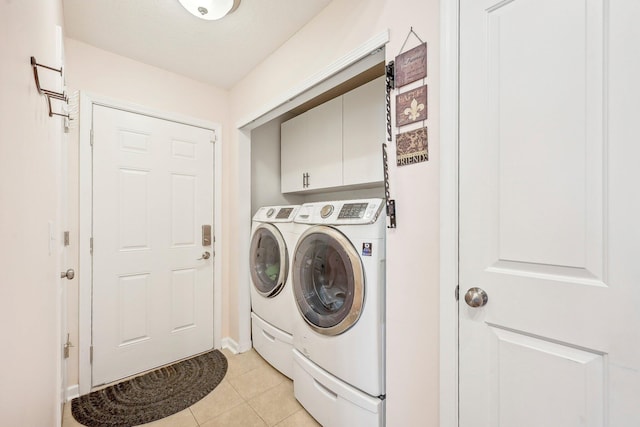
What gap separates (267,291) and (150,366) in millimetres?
1094

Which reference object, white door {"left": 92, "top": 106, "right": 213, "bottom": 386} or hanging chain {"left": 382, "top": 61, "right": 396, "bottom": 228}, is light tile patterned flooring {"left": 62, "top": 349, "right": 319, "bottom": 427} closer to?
white door {"left": 92, "top": 106, "right": 213, "bottom": 386}

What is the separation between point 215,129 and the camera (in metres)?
2.44

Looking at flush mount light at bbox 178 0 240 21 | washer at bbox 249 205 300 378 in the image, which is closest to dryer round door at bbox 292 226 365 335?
washer at bbox 249 205 300 378

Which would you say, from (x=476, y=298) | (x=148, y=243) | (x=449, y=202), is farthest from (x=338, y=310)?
(x=148, y=243)

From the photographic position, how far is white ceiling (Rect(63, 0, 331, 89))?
5.05 feet

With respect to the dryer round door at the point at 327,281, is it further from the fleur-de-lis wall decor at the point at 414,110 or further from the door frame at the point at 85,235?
the door frame at the point at 85,235

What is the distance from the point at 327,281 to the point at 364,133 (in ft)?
3.63

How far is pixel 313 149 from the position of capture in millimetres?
2367

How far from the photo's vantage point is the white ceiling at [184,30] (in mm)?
1538

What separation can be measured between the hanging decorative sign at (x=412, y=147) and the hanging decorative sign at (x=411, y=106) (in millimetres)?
55

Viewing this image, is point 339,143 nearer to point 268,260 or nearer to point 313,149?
point 313,149

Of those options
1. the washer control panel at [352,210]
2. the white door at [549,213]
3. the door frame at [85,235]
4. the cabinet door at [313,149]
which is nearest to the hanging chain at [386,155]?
the washer control panel at [352,210]

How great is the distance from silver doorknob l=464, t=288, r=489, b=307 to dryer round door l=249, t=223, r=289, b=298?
126 centimetres

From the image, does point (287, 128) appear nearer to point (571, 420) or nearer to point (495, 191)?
point (495, 191)
